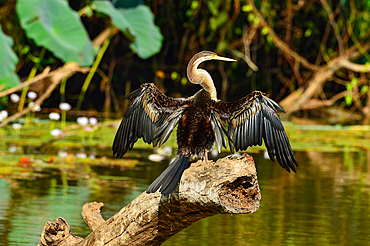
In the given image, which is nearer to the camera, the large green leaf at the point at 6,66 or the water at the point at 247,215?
the water at the point at 247,215

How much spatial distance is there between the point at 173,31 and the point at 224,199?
9.21 meters

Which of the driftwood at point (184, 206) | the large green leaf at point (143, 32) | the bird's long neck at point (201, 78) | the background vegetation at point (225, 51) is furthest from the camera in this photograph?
the background vegetation at point (225, 51)

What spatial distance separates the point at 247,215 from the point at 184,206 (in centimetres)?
201

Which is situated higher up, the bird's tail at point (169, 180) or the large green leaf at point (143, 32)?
the large green leaf at point (143, 32)

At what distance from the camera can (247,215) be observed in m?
4.38

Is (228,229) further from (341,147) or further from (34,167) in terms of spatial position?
(341,147)

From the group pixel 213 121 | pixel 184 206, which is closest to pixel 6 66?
pixel 213 121

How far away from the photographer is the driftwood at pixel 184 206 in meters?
2.25

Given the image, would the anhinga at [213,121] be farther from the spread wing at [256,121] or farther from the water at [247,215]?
the water at [247,215]

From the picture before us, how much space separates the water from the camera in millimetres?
3738

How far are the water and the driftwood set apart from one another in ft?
3.06

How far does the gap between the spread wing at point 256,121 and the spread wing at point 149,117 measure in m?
0.19

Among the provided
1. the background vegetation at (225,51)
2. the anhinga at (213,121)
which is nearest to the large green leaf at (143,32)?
the background vegetation at (225,51)

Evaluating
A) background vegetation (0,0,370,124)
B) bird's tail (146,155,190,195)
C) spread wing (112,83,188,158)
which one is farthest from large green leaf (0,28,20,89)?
bird's tail (146,155,190,195)
